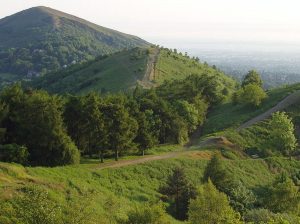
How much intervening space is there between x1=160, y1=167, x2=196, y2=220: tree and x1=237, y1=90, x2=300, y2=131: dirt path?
4418 centimetres

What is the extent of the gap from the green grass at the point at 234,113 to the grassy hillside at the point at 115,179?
23014 millimetres

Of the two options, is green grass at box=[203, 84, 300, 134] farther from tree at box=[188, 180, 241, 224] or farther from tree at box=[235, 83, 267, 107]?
tree at box=[188, 180, 241, 224]

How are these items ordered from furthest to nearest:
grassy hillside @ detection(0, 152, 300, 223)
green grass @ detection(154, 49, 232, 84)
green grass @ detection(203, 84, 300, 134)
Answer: green grass @ detection(154, 49, 232, 84)
green grass @ detection(203, 84, 300, 134)
grassy hillside @ detection(0, 152, 300, 223)

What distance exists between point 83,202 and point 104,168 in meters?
29.8

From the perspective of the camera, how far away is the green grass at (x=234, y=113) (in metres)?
105

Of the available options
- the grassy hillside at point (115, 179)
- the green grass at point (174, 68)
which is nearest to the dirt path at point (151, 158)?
the grassy hillside at point (115, 179)

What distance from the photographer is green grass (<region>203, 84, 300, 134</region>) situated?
10520cm

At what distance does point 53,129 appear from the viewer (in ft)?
188

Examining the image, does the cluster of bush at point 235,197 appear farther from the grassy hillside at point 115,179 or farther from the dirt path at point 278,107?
the dirt path at point 278,107

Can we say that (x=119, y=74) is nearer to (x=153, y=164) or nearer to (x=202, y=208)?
(x=153, y=164)

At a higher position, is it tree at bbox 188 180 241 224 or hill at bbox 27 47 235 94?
hill at bbox 27 47 235 94

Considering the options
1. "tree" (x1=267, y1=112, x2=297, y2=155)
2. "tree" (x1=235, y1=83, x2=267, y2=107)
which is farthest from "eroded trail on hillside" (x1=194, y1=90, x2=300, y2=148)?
"tree" (x1=267, y1=112, x2=297, y2=155)

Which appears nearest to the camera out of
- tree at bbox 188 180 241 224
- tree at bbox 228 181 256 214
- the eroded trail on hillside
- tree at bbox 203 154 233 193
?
tree at bbox 188 180 241 224

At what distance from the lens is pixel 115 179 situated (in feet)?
194
